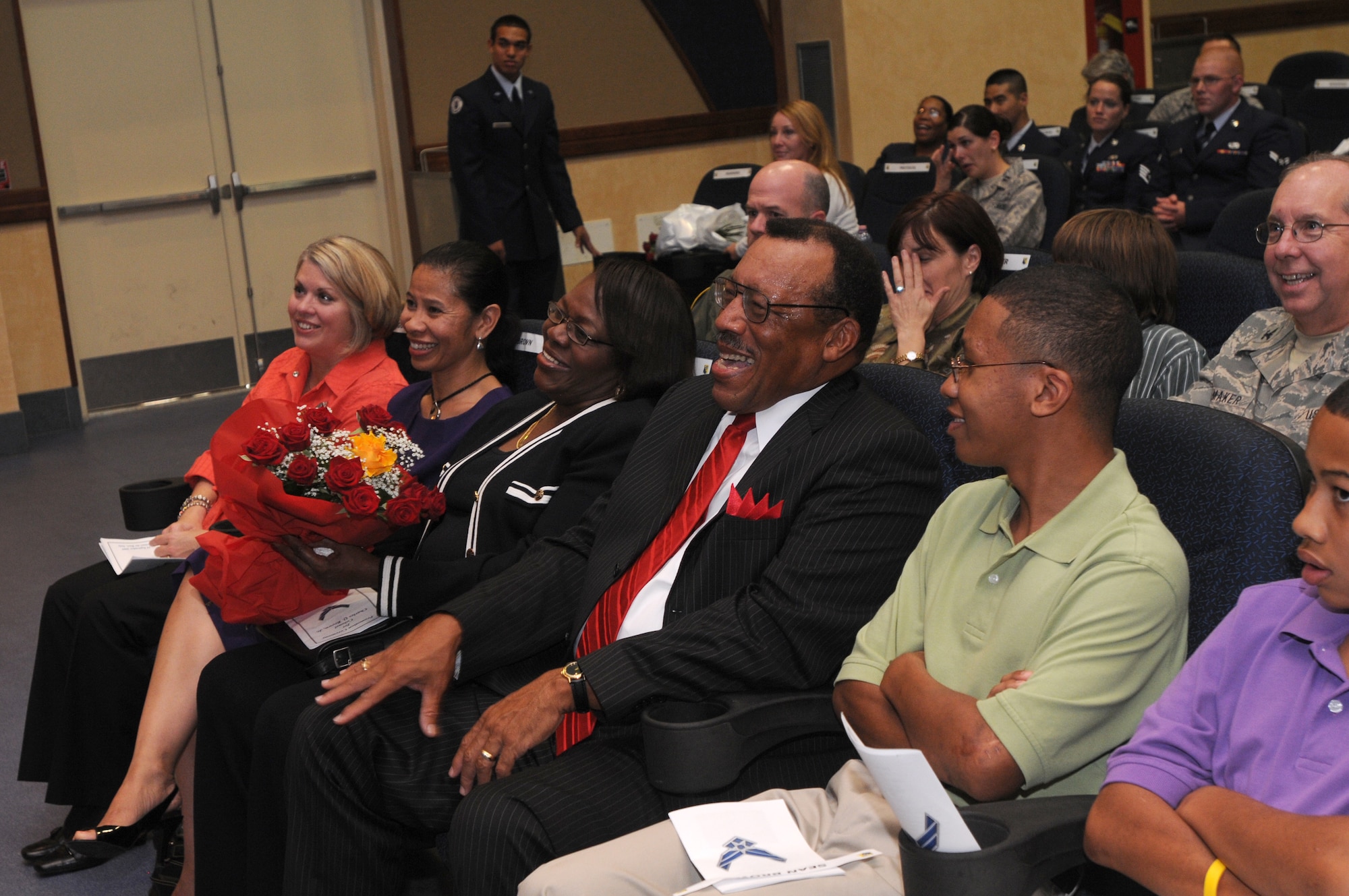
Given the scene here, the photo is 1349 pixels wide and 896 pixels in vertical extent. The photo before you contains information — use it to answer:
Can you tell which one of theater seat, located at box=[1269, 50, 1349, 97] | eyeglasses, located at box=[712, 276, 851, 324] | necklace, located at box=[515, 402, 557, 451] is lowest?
necklace, located at box=[515, 402, 557, 451]

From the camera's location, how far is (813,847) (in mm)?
1600

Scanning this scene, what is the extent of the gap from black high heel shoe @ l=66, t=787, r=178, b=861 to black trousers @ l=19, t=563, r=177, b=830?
0.24 metres

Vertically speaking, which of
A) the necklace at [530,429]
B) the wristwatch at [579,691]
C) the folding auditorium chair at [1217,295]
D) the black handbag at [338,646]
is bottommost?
the black handbag at [338,646]

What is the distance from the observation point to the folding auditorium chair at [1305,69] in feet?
24.8

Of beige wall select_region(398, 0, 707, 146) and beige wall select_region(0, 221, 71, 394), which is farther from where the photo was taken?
beige wall select_region(398, 0, 707, 146)

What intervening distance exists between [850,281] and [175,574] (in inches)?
62.8

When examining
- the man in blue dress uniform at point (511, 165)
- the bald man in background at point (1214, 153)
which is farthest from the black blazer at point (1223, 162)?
the man in blue dress uniform at point (511, 165)

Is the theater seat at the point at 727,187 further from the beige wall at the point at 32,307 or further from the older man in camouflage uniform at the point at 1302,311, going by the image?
the beige wall at the point at 32,307

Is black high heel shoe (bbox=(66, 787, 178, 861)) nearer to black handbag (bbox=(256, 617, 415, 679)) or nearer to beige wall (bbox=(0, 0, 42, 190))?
black handbag (bbox=(256, 617, 415, 679))

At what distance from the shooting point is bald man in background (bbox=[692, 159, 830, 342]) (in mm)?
3791

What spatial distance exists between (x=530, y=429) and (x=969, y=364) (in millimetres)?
1150

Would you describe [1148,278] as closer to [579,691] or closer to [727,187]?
[579,691]

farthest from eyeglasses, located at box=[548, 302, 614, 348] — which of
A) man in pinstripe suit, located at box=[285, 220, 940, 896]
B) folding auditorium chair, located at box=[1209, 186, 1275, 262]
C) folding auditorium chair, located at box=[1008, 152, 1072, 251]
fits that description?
folding auditorium chair, located at box=[1008, 152, 1072, 251]

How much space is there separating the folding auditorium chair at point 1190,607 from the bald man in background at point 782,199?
6.92ft
